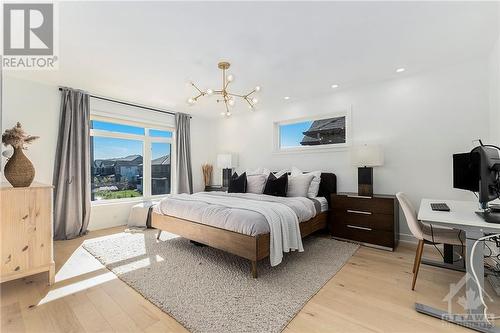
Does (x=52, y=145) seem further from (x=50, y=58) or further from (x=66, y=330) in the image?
(x=66, y=330)

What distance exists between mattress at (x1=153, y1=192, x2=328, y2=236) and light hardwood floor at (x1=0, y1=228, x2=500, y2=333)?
0.78 meters

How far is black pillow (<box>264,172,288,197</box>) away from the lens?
3752mm

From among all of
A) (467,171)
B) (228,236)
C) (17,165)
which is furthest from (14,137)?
(467,171)

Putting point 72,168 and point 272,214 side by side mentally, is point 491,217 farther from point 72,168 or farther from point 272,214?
point 72,168

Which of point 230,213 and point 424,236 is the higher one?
point 230,213

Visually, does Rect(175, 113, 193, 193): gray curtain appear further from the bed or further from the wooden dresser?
the wooden dresser

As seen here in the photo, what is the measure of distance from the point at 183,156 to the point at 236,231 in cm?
332

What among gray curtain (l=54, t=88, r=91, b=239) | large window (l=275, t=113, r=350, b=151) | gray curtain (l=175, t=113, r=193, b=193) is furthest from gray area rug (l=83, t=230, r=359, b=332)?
gray curtain (l=175, t=113, r=193, b=193)

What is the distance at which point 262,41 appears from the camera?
2398 mm

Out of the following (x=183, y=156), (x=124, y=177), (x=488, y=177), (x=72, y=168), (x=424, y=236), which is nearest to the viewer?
(x=488, y=177)

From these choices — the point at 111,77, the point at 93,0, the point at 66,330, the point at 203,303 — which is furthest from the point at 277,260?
the point at 111,77

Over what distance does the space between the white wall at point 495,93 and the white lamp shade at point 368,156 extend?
114 centimetres

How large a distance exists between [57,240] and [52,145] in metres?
1.51

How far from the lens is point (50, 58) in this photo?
2.78 meters
